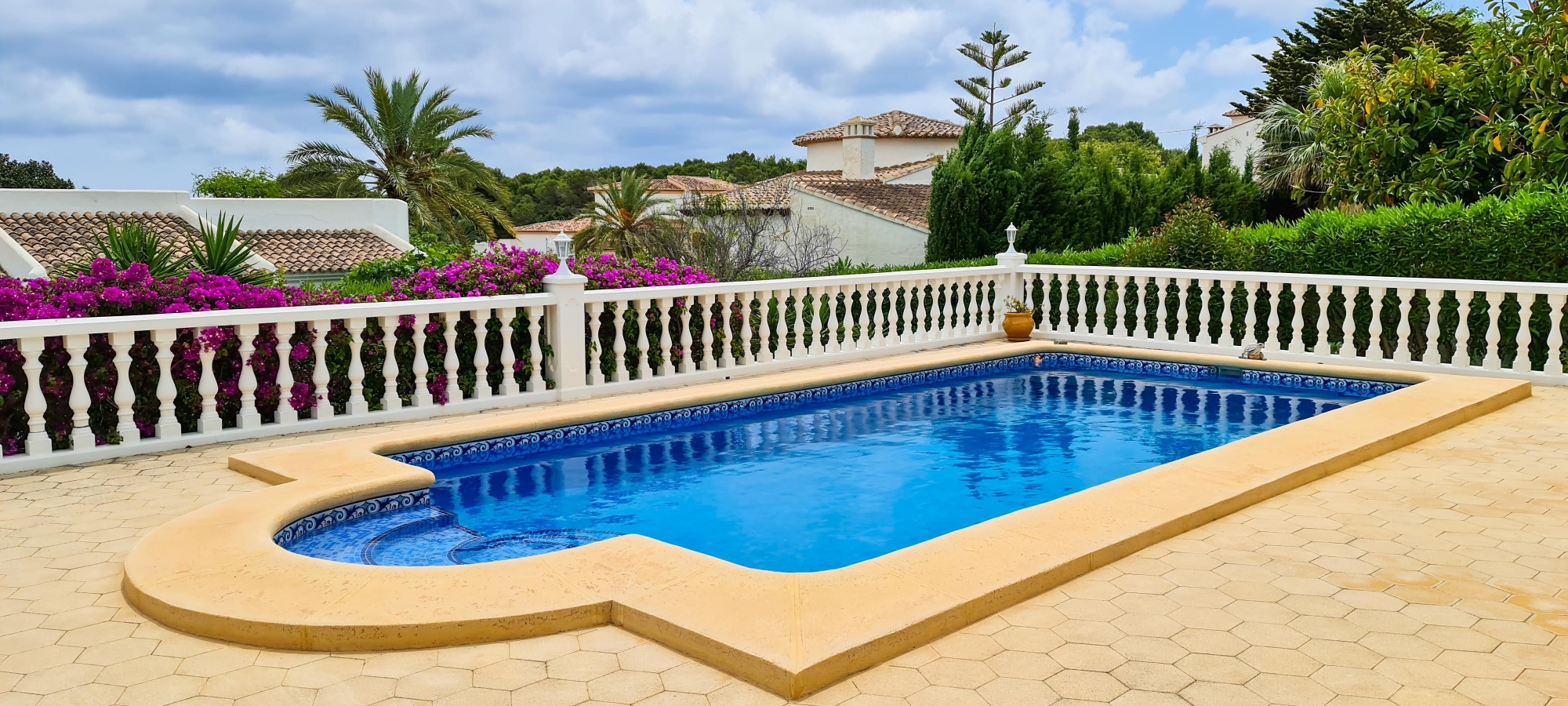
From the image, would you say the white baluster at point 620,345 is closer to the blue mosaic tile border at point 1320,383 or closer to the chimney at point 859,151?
the blue mosaic tile border at point 1320,383

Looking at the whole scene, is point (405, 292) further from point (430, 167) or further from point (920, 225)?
point (430, 167)

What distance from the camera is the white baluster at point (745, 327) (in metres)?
10.6

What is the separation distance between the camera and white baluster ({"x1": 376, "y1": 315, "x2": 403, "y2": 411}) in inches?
321

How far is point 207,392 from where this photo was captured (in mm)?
7352

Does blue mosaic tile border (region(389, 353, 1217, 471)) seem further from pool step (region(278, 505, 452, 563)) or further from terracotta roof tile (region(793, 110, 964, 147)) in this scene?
terracotta roof tile (region(793, 110, 964, 147))

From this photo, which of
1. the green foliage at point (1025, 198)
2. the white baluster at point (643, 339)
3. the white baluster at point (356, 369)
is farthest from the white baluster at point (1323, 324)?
the green foliage at point (1025, 198)

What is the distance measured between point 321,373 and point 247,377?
507 mm

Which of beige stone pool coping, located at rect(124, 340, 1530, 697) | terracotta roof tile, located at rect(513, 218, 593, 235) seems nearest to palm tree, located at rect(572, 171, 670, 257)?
terracotta roof tile, located at rect(513, 218, 593, 235)

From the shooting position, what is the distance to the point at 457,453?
761cm

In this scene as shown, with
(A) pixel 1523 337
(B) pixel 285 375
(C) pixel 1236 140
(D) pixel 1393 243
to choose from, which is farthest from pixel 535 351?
(C) pixel 1236 140

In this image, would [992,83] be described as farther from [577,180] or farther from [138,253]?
[138,253]

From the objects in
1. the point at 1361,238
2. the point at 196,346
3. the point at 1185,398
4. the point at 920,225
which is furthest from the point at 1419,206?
the point at 920,225

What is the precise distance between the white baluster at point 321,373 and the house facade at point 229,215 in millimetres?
22613

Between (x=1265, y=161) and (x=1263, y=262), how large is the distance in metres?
23.8
